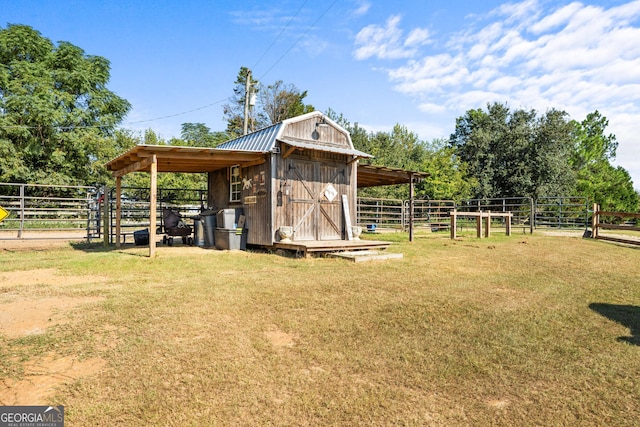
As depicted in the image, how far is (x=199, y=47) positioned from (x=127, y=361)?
16.1 m

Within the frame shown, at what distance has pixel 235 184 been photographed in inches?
450

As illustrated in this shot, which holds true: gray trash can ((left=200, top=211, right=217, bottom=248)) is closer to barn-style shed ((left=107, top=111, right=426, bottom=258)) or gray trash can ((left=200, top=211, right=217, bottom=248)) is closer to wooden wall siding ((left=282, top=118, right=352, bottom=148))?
barn-style shed ((left=107, top=111, right=426, bottom=258))

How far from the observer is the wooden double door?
9922 millimetres

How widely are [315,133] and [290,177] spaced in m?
1.67

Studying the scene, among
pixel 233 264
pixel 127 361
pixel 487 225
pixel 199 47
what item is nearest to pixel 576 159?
pixel 487 225

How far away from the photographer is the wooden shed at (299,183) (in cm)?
967

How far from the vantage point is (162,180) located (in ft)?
89.1

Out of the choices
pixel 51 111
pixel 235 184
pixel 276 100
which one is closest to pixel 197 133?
pixel 276 100

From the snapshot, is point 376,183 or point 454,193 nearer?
point 376,183

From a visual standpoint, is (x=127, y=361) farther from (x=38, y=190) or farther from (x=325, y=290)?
(x=38, y=190)

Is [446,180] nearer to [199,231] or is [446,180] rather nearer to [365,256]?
[199,231]

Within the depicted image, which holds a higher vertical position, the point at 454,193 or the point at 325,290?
the point at 454,193

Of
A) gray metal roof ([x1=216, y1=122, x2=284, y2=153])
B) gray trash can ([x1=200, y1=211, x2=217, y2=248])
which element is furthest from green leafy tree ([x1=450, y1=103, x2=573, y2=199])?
gray trash can ([x1=200, y1=211, x2=217, y2=248])

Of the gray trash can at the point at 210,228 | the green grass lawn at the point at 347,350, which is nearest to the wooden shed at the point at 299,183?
the gray trash can at the point at 210,228
